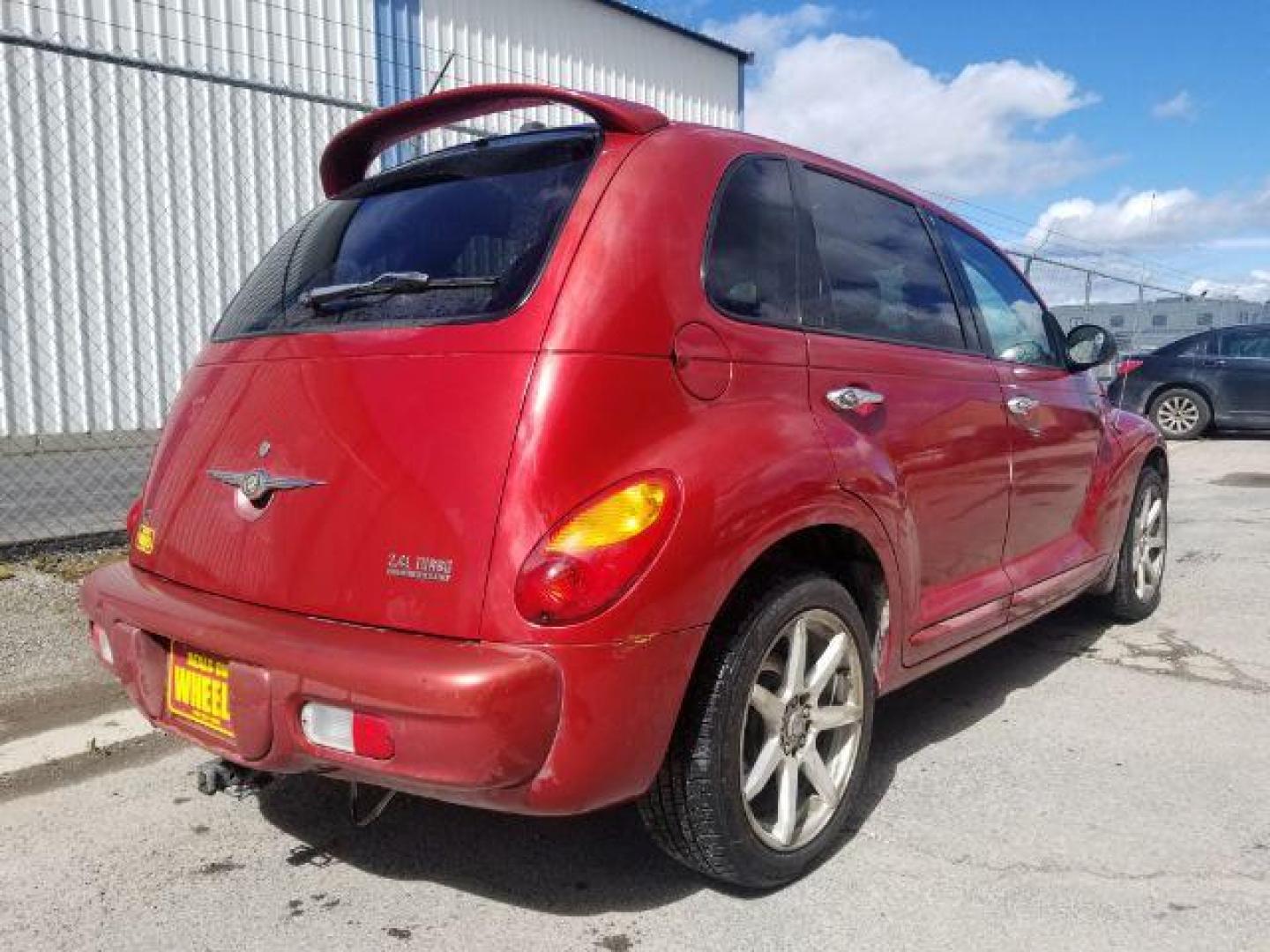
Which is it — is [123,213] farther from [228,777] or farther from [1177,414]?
[1177,414]

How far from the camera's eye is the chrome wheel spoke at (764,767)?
2393mm

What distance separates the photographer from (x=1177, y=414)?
44.8 ft

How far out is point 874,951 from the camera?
2.25 meters

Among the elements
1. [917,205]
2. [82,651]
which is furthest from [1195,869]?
[82,651]

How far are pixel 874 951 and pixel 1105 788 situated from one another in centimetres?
124

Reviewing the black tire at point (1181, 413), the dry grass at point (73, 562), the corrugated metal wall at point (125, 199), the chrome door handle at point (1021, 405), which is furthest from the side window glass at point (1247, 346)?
the dry grass at point (73, 562)

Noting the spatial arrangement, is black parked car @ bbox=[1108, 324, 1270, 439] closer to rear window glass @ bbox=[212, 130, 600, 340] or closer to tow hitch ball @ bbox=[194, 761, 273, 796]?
rear window glass @ bbox=[212, 130, 600, 340]

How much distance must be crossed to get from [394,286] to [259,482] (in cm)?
53

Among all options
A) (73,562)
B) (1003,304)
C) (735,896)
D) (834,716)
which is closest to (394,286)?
(834,716)

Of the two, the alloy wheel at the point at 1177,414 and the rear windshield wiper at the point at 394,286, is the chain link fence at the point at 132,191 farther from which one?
the alloy wheel at the point at 1177,414

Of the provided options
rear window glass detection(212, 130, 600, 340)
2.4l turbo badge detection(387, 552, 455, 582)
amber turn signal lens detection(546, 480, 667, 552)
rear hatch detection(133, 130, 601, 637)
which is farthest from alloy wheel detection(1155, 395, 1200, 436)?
2.4l turbo badge detection(387, 552, 455, 582)

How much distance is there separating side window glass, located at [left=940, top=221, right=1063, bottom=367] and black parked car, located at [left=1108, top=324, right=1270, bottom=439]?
32.7ft

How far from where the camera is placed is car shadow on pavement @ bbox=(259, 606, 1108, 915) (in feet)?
8.26

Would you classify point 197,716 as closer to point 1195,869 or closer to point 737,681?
point 737,681
